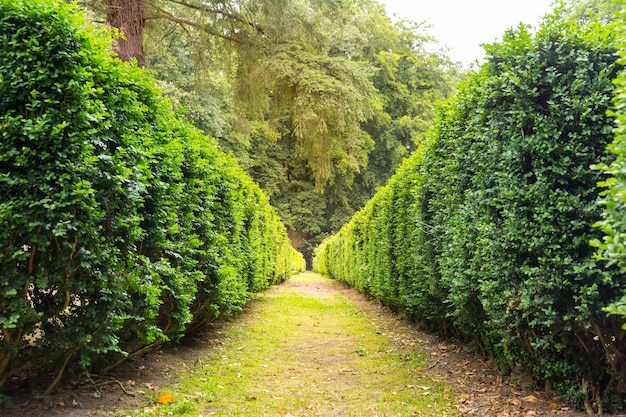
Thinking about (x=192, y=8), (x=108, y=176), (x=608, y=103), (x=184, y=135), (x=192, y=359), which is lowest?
(x=192, y=359)

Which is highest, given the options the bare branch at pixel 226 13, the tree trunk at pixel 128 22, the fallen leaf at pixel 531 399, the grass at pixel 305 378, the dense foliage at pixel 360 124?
the dense foliage at pixel 360 124

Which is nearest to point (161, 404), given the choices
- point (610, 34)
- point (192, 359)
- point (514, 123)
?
point (192, 359)

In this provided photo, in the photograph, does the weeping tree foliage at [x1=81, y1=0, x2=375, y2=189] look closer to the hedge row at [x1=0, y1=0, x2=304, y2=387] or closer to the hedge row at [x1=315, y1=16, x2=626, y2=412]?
the hedge row at [x1=315, y1=16, x2=626, y2=412]

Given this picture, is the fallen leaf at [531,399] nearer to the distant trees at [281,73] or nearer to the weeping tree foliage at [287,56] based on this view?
the distant trees at [281,73]

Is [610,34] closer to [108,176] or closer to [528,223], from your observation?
[528,223]

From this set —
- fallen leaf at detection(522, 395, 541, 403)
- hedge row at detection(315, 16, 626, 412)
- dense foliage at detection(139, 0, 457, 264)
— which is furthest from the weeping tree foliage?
Result: fallen leaf at detection(522, 395, 541, 403)

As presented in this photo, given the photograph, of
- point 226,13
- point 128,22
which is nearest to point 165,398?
point 128,22

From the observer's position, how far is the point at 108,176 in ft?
10.4

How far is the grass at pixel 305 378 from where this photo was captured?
13.0 ft

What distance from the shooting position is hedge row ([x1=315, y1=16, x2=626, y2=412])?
318 cm

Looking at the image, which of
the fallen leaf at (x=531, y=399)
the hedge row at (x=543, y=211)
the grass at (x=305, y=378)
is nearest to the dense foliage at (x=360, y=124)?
the grass at (x=305, y=378)

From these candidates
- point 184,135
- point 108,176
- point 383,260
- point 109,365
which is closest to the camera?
point 108,176

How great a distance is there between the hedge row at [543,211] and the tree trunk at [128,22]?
6875 millimetres

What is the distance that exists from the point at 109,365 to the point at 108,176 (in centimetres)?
186
